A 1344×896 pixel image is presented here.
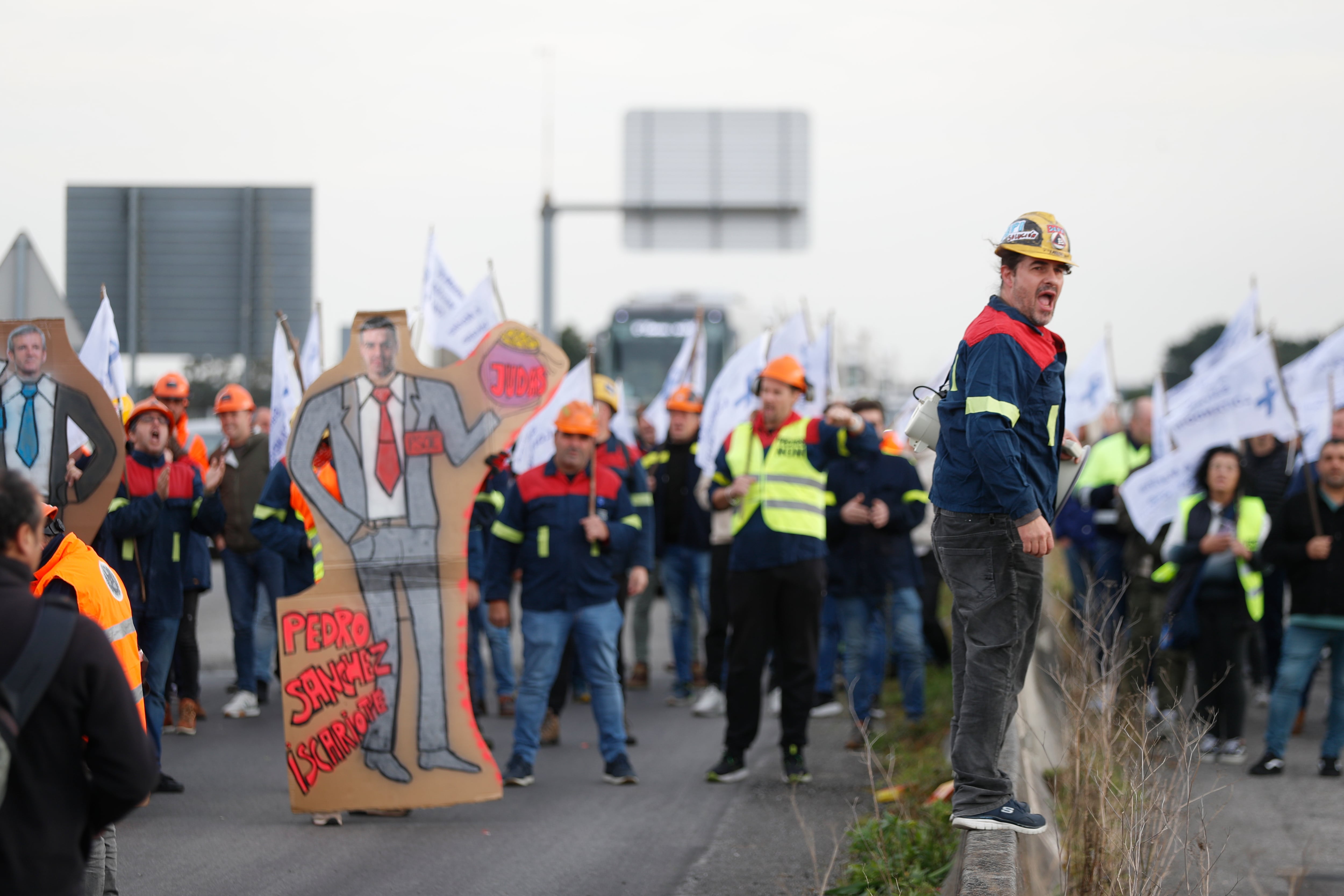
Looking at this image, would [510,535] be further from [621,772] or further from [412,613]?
[621,772]

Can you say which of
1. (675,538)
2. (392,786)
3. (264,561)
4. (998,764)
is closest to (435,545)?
(392,786)

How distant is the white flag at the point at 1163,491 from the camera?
998 cm

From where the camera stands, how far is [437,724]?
6.92 meters

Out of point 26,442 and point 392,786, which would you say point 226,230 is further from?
point 392,786

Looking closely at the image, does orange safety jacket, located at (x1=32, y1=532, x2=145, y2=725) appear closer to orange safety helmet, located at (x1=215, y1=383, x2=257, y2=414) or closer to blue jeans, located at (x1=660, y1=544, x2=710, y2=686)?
orange safety helmet, located at (x1=215, y1=383, x2=257, y2=414)

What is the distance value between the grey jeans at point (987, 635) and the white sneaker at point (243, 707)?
6.46 metres

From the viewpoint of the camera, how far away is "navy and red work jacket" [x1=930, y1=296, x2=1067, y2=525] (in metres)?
4.81

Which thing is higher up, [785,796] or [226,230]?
[226,230]

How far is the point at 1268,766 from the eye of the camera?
8.55m

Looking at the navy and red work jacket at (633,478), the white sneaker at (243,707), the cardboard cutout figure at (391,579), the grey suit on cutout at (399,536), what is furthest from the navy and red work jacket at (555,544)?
the white sneaker at (243,707)

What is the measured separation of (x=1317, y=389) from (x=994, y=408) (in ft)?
29.4

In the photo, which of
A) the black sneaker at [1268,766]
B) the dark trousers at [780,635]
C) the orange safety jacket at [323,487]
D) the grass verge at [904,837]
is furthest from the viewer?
the black sneaker at [1268,766]

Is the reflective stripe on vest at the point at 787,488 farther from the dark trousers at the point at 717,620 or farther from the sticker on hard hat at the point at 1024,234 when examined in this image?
the sticker on hard hat at the point at 1024,234

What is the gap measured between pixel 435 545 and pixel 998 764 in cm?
309
